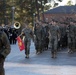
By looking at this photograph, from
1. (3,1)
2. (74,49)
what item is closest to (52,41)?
(74,49)

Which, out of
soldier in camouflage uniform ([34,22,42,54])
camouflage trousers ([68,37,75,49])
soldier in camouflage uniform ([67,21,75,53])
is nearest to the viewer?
soldier in camouflage uniform ([67,21,75,53])

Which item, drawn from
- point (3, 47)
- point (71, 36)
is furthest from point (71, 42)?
point (3, 47)

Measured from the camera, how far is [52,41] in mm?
18109

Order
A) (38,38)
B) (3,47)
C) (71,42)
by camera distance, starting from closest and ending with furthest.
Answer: (3,47) < (71,42) < (38,38)

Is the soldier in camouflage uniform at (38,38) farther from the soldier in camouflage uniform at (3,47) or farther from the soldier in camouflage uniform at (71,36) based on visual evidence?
the soldier in camouflage uniform at (3,47)

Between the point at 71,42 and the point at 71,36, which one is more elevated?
the point at 71,36

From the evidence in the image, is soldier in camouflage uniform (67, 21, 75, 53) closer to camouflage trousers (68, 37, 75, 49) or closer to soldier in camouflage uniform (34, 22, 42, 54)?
camouflage trousers (68, 37, 75, 49)

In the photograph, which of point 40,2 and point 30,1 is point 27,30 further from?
point 30,1

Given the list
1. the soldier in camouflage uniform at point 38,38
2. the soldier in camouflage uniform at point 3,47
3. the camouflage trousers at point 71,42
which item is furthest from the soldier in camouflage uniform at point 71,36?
the soldier in camouflage uniform at point 3,47

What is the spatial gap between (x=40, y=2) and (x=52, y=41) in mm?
55730

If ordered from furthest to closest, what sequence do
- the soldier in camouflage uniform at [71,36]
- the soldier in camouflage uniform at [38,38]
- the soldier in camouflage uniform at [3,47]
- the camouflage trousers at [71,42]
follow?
the soldier in camouflage uniform at [38,38]
the camouflage trousers at [71,42]
the soldier in camouflage uniform at [71,36]
the soldier in camouflage uniform at [3,47]

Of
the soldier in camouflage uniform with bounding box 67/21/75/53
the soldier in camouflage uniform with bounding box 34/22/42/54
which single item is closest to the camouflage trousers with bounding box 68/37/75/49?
the soldier in camouflage uniform with bounding box 67/21/75/53

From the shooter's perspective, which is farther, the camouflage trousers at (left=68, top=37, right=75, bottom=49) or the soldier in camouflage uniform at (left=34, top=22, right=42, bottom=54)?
the soldier in camouflage uniform at (left=34, top=22, right=42, bottom=54)

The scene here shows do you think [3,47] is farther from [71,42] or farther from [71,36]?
[71,42]
